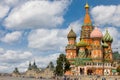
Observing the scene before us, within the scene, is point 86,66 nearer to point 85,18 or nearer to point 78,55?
point 78,55

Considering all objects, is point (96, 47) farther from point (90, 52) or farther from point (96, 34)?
point (96, 34)

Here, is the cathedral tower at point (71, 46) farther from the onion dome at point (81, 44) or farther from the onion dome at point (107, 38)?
the onion dome at point (107, 38)

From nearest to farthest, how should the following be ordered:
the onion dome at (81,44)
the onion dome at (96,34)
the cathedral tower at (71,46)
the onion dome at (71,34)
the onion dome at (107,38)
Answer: the onion dome at (96,34) → the onion dome at (81,44) → the cathedral tower at (71,46) → the onion dome at (71,34) → the onion dome at (107,38)

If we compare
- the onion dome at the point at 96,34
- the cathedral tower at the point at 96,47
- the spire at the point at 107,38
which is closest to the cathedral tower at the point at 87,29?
the onion dome at the point at 96,34

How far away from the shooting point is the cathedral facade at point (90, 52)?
126812mm

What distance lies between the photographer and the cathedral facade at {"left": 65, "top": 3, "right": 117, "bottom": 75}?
127 metres

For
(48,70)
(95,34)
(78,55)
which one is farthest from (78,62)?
(48,70)

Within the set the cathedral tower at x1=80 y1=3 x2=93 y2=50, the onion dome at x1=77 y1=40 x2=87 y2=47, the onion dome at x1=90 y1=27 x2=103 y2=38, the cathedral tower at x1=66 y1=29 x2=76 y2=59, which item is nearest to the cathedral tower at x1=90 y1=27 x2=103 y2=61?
the onion dome at x1=90 y1=27 x2=103 y2=38

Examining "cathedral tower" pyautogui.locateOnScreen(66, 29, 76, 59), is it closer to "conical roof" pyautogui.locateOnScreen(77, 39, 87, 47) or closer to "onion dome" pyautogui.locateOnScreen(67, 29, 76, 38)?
"onion dome" pyautogui.locateOnScreen(67, 29, 76, 38)

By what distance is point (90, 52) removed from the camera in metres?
131

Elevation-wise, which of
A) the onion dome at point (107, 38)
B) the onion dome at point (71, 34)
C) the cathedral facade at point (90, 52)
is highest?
the onion dome at point (71, 34)

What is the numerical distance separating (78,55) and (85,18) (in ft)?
56.2

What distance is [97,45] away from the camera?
5032 inches

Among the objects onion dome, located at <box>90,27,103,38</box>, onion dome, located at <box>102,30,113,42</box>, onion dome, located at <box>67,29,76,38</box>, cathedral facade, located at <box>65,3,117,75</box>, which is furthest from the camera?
onion dome, located at <box>102,30,113,42</box>
